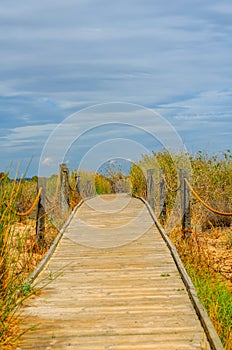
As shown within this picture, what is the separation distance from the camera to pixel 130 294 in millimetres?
5691

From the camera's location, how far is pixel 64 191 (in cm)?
1239

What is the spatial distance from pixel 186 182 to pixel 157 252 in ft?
7.07

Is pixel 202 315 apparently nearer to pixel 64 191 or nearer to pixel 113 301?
pixel 113 301

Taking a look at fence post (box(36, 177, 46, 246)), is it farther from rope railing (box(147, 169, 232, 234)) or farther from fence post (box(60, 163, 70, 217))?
rope railing (box(147, 169, 232, 234))

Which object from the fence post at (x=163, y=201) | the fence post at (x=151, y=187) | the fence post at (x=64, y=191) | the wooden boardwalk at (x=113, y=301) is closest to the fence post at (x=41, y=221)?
the wooden boardwalk at (x=113, y=301)

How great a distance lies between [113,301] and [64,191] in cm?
710

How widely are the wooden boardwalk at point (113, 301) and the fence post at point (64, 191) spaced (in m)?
2.64

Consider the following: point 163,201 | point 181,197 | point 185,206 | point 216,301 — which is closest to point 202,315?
point 216,301

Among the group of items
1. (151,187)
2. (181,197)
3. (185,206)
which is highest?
(151,187)

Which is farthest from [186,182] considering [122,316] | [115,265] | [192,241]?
[122,316]

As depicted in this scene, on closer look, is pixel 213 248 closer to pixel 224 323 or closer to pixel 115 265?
pixel 115 265

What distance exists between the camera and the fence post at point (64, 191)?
11780 mm

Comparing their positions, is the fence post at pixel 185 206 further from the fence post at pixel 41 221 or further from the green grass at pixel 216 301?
the fence post at pixel 41 221

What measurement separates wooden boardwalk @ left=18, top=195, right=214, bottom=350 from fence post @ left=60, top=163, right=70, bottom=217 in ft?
8.68
